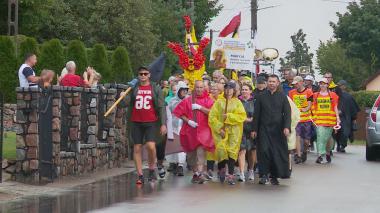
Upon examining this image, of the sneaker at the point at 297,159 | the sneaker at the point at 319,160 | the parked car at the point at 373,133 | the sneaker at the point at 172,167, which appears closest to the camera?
the sneaker at the point at 172,167

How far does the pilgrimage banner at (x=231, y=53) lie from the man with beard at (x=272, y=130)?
873cm

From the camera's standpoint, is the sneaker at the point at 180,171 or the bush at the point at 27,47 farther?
the bush at the point at 27,47

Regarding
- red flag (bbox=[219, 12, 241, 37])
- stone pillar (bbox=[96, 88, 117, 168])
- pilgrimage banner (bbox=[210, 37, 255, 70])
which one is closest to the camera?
stone pillar (bbox=[96, 88, 117, 168])

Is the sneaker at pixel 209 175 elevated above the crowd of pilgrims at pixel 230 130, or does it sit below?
below

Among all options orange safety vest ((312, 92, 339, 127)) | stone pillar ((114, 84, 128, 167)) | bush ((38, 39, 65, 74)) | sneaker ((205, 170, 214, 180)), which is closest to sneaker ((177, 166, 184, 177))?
sneaker ((205, 170, 214, 180))

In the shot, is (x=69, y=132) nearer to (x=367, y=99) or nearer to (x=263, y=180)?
(x=263, y=180)

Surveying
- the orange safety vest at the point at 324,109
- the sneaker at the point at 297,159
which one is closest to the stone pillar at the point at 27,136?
the sneaker at the point at 297,159

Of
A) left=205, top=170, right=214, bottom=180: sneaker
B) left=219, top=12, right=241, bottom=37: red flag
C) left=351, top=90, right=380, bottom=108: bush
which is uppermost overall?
left=219, top=12, right=241, bottom=37: red flag

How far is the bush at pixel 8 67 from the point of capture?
96.1 feet

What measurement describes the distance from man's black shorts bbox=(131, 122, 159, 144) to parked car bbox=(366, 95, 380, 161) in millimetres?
7536

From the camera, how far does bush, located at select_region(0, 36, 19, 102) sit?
29297mm

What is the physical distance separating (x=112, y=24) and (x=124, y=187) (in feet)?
115

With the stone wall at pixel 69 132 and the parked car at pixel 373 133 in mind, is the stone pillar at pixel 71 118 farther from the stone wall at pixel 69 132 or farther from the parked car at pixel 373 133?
the parked car at pixel 373 133

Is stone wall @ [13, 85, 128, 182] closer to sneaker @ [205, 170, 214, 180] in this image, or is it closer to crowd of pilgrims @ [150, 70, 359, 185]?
crowd of pilgrims @ [150, 70, 359, 185]
